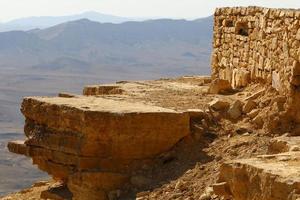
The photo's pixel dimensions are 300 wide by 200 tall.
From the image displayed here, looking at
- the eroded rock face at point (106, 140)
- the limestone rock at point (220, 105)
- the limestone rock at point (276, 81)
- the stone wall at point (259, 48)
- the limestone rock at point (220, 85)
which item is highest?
the stone wall at point (259, 48)

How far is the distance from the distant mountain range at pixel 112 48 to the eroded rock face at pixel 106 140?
4643 inches

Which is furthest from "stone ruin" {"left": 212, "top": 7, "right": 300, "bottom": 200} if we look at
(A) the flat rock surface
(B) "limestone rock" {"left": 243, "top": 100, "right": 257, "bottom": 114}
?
(A) the flat rock surface

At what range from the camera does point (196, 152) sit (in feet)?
34.4

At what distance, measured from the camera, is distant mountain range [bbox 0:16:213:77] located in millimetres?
140000

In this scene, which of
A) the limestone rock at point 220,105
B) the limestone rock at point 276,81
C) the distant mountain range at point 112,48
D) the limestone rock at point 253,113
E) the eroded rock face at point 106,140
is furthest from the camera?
the distant mountain range at point 112,48

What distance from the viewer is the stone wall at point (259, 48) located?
9961 millimetres

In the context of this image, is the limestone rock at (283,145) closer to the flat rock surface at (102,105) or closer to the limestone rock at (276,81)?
the limestone rock at (276,81)

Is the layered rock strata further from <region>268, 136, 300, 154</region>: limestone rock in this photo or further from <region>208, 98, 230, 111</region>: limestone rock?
<region>208, 98, 230, 111</region>: limestone rock

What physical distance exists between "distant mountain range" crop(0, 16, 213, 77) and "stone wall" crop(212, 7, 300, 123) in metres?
115

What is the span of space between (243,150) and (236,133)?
33.6 inches

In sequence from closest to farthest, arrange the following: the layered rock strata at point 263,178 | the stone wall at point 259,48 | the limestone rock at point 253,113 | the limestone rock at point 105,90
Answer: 1. the layered rock strata at point 263,178
2. the stone wall at point 259,48
3. the limestone rock at point 253,113
4. the limestone rock at point 105,90

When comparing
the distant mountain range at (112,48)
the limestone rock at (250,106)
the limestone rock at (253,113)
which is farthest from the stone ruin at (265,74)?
the distant mountain range at (112,48)

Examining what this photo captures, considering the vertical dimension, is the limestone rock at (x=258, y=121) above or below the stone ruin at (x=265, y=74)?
below

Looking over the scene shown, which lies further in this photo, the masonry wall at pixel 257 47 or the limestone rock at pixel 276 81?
the limestone rock at pixel 276 81
